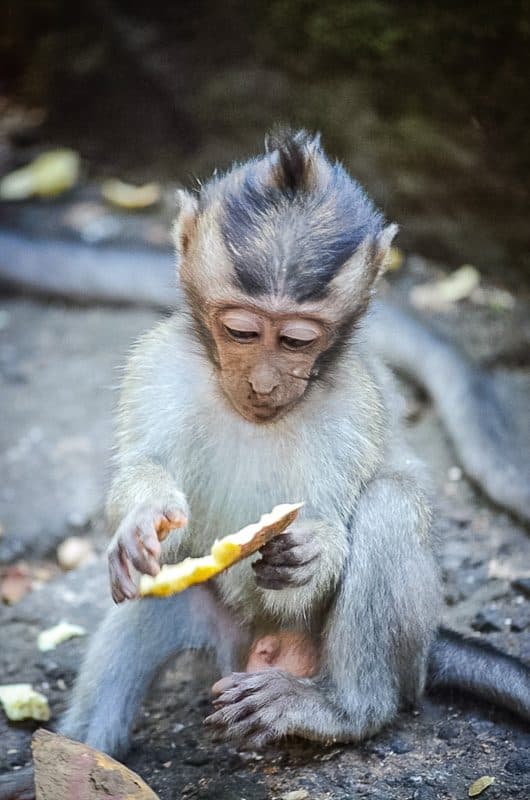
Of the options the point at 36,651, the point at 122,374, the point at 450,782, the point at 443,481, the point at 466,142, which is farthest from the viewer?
the point at 466,142

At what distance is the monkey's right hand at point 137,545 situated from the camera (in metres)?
3.36

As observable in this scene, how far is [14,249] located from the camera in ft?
25.0

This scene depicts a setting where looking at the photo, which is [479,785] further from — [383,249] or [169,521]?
[383,249]

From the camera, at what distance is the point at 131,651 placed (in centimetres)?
411

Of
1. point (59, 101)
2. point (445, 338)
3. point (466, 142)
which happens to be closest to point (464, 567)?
point (445, 338)

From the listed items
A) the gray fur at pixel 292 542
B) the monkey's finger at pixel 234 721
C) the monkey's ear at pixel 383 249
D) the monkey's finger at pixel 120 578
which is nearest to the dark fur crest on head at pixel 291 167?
the monkey's ear at pixel 383 249

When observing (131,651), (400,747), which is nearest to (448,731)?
(400,747)

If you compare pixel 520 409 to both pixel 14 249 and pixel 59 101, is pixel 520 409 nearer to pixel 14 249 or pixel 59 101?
pixel 14 249

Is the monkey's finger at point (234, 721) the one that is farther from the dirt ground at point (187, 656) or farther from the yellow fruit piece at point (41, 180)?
the yellow fruit piece at point (41, 180)

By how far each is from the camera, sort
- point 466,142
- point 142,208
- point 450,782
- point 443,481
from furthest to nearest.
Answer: point 142,208, point 466,142, point 443,481, point 450,782

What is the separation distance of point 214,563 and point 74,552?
2.21 m

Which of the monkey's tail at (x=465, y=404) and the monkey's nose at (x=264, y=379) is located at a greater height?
the monkey's tail at (x=465, y=404)

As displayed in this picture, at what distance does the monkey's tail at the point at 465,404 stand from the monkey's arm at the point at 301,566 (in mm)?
1529

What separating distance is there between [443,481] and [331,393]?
195cm
